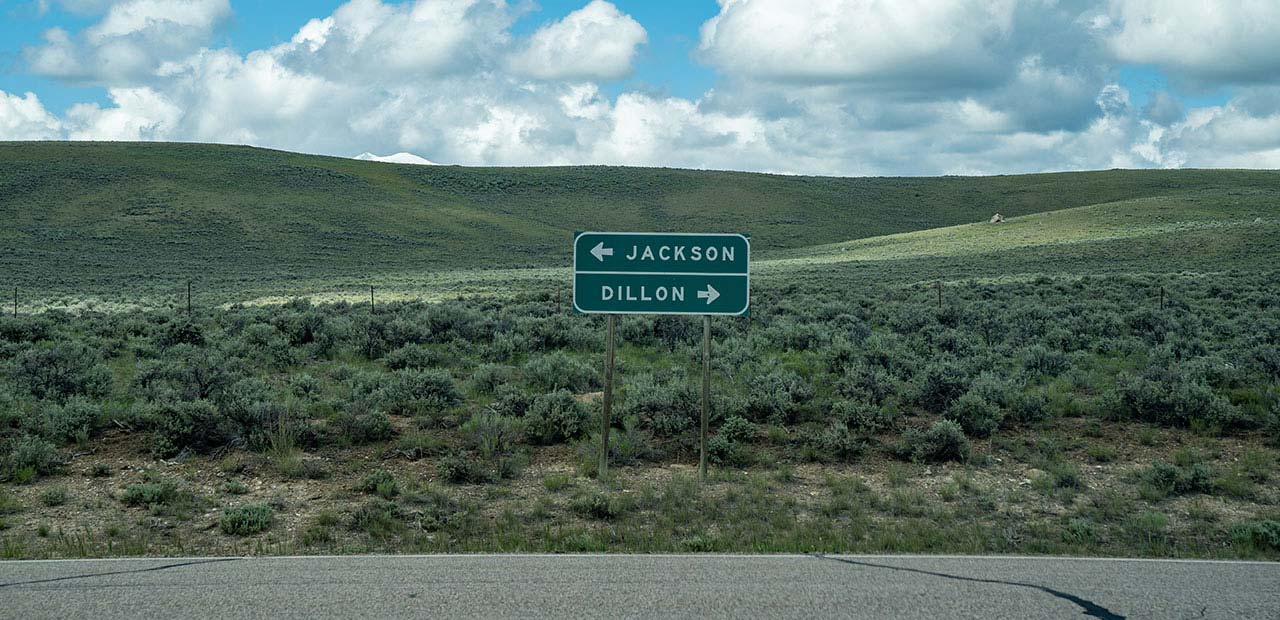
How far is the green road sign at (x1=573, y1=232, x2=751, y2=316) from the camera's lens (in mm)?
10055

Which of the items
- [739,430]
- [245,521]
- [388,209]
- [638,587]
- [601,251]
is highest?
[388,209]

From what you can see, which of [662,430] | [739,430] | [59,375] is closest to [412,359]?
[59,375]

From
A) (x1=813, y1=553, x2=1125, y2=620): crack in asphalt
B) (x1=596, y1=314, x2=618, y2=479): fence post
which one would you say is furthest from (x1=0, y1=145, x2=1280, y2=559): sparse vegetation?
(x1=813, y1=553, x2=1125, y2=620): crack in asphalt

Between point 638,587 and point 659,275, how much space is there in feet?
14.8

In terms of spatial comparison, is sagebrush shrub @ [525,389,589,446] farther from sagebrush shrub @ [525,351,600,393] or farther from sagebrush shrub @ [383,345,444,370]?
sagebrush shrub @ [383,345,444,370]

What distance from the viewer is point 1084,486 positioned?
967cm

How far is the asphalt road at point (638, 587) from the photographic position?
18.3 feet

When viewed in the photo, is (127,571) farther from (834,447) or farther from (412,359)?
(412,359)

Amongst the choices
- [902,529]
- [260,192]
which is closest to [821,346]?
[902,529]

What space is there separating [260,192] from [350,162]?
30.7m

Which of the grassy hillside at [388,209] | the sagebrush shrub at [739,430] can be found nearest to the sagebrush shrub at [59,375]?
the sagebrush shrub at [739,430]

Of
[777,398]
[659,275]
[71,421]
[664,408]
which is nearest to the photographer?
[659,275]

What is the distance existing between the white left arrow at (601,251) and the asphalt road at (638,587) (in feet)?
12.8

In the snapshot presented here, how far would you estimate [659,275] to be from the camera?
33.1 feet
